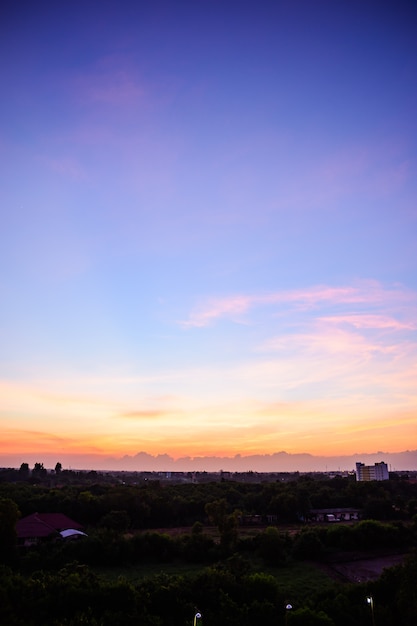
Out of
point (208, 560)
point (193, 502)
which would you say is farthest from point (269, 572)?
point (193, 502)

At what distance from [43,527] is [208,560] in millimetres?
18792

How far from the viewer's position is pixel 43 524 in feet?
176

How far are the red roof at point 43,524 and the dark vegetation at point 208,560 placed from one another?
9.85ft

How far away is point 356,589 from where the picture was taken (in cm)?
2736

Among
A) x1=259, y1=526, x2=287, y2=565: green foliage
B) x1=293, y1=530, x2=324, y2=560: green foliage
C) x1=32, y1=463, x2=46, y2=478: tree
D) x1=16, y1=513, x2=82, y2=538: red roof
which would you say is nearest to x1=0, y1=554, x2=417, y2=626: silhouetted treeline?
x1=259, y1=526, x2=287, y2=565: green foliage

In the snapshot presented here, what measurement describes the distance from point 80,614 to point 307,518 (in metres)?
57.3

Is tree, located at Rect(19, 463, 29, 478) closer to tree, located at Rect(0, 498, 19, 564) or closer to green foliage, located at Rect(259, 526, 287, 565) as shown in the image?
tree, located at Rect(0, 498, 19, 564)

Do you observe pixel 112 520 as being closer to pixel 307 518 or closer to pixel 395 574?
pixel 307 518

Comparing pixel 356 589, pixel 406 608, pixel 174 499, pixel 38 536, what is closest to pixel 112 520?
pixel 38 536

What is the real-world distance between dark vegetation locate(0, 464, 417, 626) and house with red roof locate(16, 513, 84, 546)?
2.78m

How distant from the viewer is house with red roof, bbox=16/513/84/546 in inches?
1959

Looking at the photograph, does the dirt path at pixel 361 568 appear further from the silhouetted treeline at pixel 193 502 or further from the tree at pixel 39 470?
the tree at pixel 39 470

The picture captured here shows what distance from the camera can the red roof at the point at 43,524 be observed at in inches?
1991

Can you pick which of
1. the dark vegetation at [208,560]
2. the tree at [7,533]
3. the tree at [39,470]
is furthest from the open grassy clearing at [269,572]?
the tree at [39,470]
